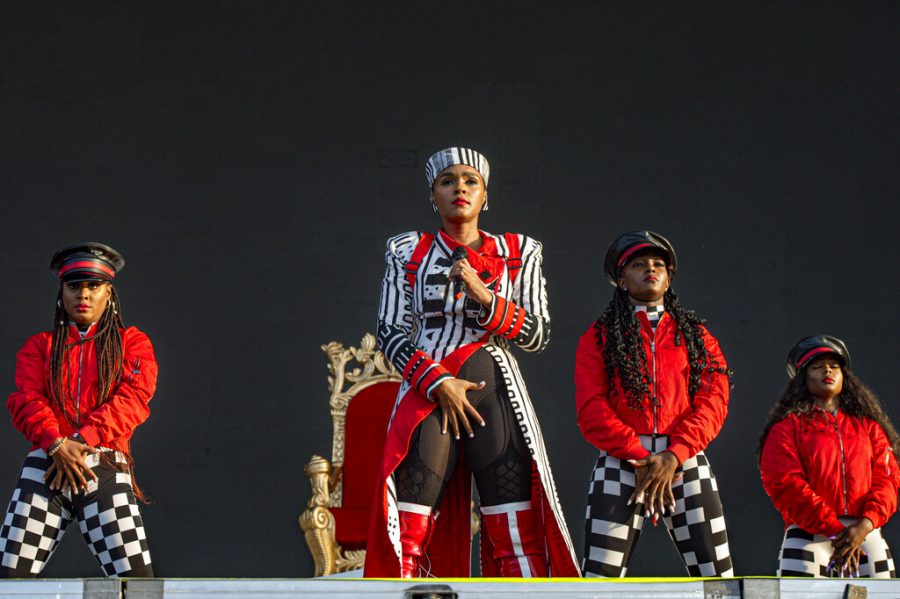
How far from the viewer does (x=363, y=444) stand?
5094 millimetres

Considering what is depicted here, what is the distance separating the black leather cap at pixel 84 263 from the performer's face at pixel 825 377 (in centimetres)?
212

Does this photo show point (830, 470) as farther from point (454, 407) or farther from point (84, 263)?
point (84, 263)

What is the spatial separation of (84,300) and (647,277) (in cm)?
159

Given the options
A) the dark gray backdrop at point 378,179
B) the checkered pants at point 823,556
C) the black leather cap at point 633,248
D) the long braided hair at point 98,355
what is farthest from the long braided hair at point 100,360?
the checkered pants at point 823,556

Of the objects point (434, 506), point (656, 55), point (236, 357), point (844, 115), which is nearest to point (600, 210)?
point (656, 55)

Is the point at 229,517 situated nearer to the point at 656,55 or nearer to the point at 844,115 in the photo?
the point at 656,55

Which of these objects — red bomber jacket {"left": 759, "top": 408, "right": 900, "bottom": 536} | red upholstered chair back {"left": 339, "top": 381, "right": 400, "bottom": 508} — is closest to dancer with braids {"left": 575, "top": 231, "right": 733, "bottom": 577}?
red bomber jacket {"left": 759, "top": 408, "right": 900, "bottom": 536}

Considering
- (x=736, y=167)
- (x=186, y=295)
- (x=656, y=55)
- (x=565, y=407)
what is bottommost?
(x=565, y=407)

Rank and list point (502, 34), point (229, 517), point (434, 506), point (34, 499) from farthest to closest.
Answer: point (502, 34) → point (229, 517) → point (34, 499) → point (434, 506)

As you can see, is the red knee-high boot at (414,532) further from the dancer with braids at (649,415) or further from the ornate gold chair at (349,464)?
the ornate gold chair at (349,464)

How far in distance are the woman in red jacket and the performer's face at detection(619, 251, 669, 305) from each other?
70 centimetres

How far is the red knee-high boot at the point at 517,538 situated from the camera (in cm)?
338

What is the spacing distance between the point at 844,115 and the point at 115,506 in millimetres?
3670

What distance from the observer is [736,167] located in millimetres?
5961
